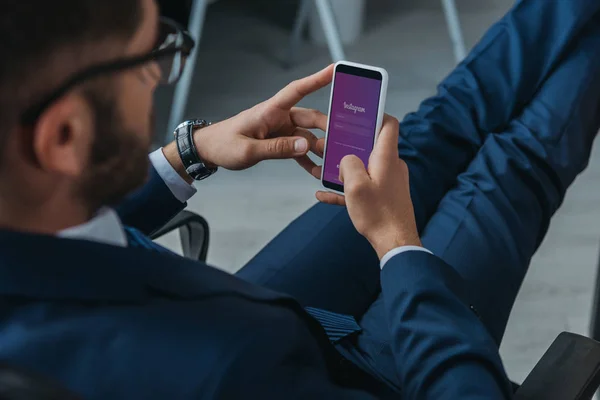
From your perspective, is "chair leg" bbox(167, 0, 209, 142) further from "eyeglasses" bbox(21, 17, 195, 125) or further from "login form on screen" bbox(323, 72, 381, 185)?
"eyeglasses" bbox(21, 17, 195, 125)

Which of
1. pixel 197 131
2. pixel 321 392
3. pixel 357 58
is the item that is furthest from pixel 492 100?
pixel 357 58

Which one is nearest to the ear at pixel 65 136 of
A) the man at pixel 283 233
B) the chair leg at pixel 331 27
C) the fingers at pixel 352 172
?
the man at pixel 283 233

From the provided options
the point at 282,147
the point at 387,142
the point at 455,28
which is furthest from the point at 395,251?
the point at 455,28

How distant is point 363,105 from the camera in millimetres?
935

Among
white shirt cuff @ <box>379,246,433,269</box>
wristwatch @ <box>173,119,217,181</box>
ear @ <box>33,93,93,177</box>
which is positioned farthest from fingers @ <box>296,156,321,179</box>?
ear @ <box>33,93,93,177</box>

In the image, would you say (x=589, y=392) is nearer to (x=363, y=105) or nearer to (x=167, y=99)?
(x=363, y=105)

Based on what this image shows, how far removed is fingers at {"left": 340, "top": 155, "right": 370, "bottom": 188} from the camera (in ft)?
2.68

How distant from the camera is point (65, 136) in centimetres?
55

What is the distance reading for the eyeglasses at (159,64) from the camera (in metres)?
0.53

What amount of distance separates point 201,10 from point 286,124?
0.96 metres

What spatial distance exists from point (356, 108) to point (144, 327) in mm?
473

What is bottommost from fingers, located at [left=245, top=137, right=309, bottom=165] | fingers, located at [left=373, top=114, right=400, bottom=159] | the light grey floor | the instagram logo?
the light grey floor

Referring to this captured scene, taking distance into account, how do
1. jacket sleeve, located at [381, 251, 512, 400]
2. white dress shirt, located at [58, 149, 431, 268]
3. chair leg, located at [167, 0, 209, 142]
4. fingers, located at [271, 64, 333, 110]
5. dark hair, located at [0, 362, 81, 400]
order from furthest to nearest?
chair leg, located at [167, 0, 209, 142] → fingers, located at [271, 64, 333, 110] → jacket sleeve, located at [381, 251, 512, 400] → white dress shirt, located at [58, 149, 431, 268] → dark hair, located at [0, 362, 81, 400]

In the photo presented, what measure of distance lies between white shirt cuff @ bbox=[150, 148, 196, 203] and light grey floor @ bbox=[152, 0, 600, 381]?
641 mm
